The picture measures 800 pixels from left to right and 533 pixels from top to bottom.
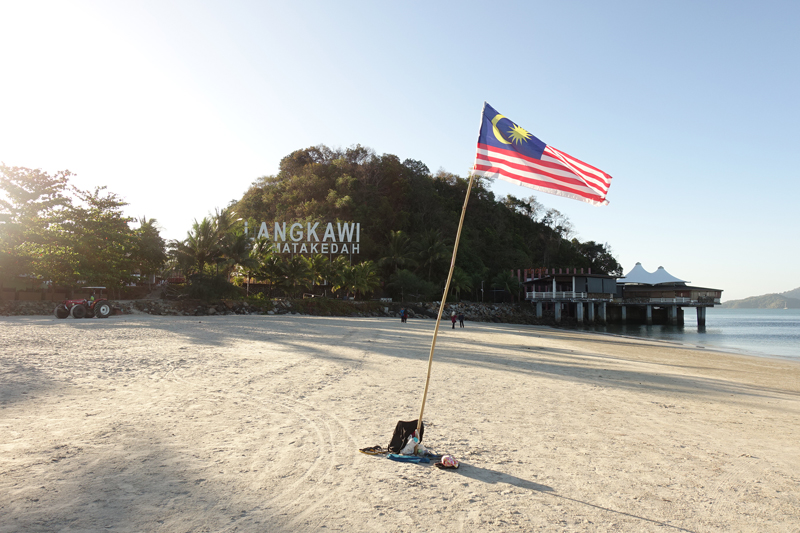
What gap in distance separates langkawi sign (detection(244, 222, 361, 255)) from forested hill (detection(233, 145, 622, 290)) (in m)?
3.49

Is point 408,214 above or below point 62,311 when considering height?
above

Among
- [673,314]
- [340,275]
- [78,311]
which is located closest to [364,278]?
[340,275]

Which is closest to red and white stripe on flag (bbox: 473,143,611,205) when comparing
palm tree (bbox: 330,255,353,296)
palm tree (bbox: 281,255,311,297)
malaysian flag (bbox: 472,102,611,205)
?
malaysian flag (bbox: 472,102,611,205)

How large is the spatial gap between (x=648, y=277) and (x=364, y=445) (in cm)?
7300

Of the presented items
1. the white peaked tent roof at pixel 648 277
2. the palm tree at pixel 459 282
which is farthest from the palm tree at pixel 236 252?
the white peaked tent roof at pixel 648 277

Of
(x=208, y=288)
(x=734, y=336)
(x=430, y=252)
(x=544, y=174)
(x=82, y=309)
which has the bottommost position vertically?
(x=734, y=336)

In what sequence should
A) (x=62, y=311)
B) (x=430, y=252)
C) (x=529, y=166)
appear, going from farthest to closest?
(x=430, y=252) → (x=62, y=311) → (x=529, y=166)

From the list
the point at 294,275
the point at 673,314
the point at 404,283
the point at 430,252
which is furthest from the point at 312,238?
the point at 673,314

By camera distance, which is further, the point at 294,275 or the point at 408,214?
the point at 408,214

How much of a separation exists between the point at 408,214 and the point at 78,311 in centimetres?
4645

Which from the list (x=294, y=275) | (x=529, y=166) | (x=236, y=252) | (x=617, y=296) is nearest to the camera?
(x=529, y=166)

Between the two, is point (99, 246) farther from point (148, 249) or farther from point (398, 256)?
point (398, 256)

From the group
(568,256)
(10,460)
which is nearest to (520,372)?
(10,460)

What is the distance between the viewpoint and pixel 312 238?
48594 mm
